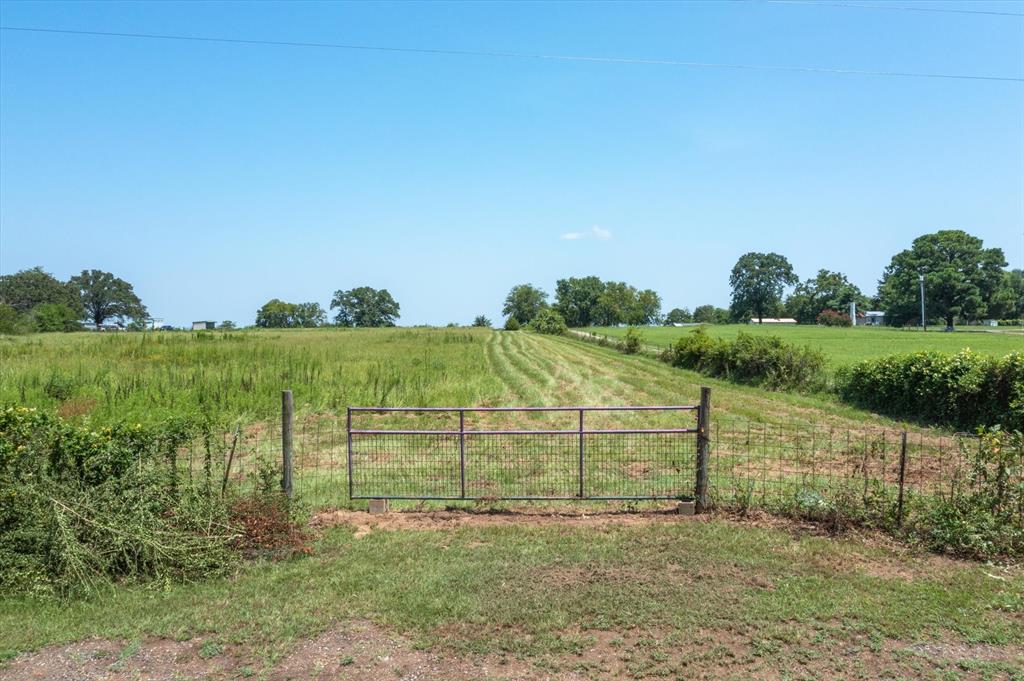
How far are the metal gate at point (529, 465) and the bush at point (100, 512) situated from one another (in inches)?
81.5

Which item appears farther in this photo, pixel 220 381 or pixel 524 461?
pixel 220 381

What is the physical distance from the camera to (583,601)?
537 centimetres

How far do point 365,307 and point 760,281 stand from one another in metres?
95.0

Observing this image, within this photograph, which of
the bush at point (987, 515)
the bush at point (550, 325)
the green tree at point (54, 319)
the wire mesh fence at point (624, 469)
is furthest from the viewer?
the green tree at point (54, 319)

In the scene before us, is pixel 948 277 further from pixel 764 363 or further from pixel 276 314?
pixel 276 314

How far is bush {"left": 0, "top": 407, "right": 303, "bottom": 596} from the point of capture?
5.81m

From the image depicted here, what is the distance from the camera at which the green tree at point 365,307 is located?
6334 inches

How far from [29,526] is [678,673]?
5.97 metres

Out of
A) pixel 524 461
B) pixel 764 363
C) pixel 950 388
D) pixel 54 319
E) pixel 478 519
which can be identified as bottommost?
pixel 478 519

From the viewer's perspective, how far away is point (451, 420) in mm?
16375

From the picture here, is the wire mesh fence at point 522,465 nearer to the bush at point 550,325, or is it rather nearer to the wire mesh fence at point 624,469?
the wire mesh fence at point 624,469

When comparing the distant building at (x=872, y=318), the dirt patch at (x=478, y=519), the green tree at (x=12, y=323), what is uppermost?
the distant building at (x=872, y=318)

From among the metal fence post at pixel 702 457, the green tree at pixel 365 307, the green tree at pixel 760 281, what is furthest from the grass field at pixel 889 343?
the green tree at pixel 365 307

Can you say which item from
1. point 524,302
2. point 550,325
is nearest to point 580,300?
point 524,302
